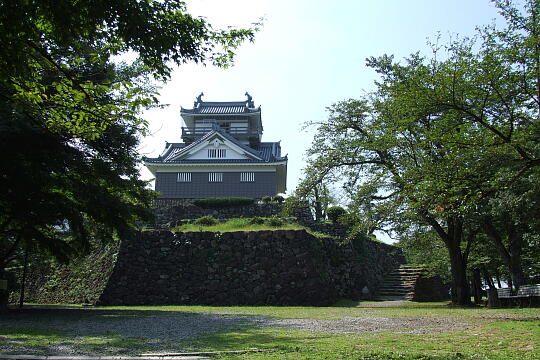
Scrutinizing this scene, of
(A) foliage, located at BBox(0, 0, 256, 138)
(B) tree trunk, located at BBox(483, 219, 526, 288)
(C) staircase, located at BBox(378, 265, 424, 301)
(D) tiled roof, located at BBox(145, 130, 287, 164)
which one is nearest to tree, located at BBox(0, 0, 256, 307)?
(A) foliage, located at BBox(0, 0, 256, 138)

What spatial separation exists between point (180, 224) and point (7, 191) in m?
12.4

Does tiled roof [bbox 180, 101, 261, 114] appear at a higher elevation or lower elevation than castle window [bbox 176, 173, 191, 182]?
higher

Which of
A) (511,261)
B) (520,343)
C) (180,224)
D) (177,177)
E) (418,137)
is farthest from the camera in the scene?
(177,177)

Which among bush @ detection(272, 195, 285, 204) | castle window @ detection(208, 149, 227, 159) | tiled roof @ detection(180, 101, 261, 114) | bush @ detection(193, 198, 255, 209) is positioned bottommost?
bush @ detection(193, 198, 255, 209)

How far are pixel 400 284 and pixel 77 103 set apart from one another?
21.4 metres

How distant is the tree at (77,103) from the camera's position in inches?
187

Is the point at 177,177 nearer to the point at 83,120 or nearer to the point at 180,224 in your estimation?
the point at 180,224

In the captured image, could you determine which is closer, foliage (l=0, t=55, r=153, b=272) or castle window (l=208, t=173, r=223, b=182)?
foliage (l=0, t=55, r=153, b=272)

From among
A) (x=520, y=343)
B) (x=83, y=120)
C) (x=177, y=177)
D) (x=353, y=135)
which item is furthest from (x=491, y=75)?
(x=177, y=177)

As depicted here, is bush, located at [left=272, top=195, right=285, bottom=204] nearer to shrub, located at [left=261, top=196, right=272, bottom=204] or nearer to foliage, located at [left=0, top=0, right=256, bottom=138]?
→ shrub, located at [left=261, top=196, right=272, bottom=204]

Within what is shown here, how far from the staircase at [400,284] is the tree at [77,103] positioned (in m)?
13.9

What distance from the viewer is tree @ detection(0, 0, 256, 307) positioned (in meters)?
4.75

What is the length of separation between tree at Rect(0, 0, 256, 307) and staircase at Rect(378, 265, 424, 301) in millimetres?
13910

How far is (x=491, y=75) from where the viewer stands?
9242mm
